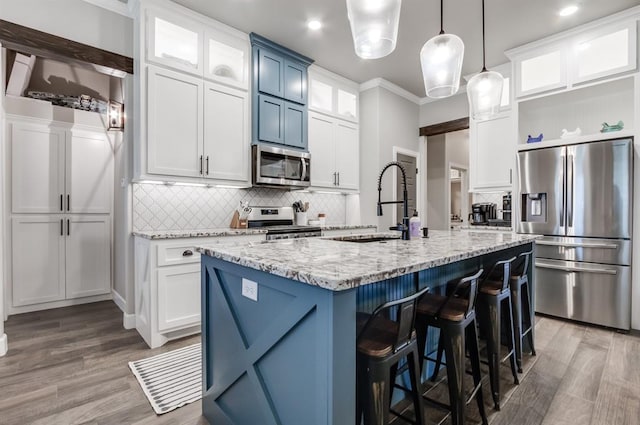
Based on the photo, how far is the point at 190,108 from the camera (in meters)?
3.13

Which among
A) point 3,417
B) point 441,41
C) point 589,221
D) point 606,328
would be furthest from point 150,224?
point 606,328

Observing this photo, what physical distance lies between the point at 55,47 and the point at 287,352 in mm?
3099

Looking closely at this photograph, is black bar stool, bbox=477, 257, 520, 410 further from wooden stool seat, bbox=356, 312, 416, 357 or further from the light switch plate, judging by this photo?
the light switch plate

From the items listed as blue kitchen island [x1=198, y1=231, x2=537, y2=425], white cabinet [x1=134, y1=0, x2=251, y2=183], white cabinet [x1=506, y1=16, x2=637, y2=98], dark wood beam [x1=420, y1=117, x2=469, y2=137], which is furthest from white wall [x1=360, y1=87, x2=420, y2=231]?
blue kitchen island [x1=198, y1=231, x2=537, y2=425]

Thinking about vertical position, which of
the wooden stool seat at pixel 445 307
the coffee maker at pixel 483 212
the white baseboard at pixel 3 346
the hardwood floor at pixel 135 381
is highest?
the coffee maker at pixel 483 212

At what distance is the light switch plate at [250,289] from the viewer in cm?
135

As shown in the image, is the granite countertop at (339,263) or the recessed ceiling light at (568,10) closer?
the granite countertop at (339,263)

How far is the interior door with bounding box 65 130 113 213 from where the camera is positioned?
3.81m

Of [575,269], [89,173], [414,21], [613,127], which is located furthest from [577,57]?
[89,173]

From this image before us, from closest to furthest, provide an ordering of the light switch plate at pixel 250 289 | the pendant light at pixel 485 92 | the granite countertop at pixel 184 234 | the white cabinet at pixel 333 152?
1. the light switch plate at pixel 250 289
2. the pendant light at pixel 485 92
3. the granite countertop at pixel 184 234
4. the white cabinet at pixel 333 152

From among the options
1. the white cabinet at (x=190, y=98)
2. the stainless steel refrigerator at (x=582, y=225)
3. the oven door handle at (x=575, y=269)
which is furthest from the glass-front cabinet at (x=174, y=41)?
the oven door handle at (x=575, y=269)

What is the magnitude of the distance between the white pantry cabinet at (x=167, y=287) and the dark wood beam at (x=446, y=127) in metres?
3.87

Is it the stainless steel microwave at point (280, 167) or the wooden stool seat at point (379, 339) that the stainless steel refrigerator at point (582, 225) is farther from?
the wooden stool seat at point (379, 339)

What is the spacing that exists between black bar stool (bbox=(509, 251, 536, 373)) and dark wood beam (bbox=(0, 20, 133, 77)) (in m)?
3.70
